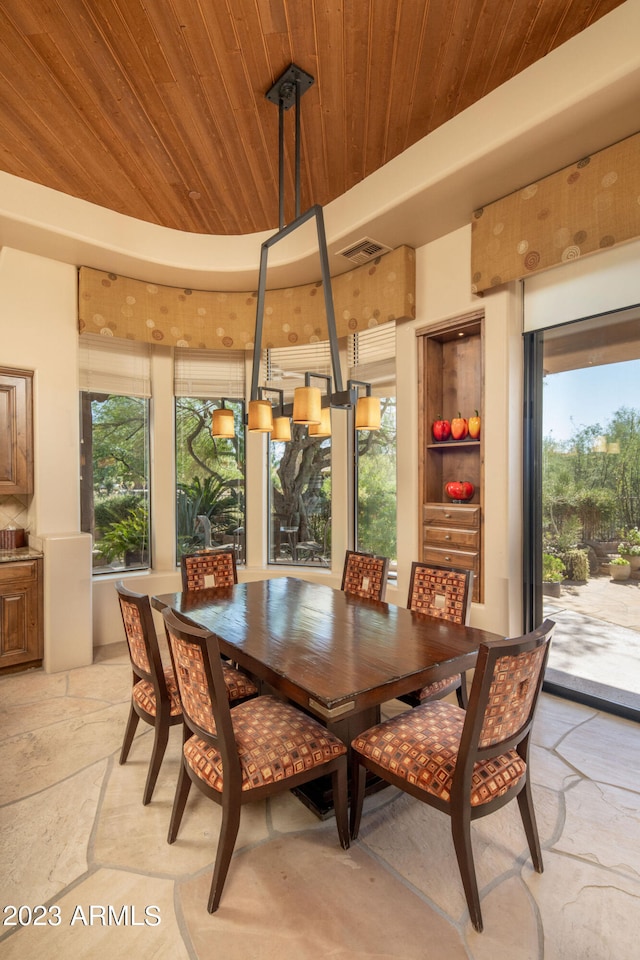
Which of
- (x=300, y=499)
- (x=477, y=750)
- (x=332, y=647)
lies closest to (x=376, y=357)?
(x=300, y=499)

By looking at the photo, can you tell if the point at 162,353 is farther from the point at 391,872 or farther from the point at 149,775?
the point at 391,872

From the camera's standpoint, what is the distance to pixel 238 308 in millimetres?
4387

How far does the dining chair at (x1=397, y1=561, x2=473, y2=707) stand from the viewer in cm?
241

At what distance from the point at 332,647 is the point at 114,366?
11.1 ft

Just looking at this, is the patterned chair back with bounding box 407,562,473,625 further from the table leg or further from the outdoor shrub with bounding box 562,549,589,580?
the outdoor shrub with bounding box 562,549,589,580

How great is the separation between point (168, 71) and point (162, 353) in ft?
7.72

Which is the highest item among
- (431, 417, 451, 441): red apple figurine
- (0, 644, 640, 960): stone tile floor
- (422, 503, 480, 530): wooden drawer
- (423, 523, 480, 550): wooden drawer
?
(431, 417, 451, 441): red apple figurine

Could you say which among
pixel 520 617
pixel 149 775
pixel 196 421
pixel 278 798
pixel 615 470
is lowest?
pixel 278 798

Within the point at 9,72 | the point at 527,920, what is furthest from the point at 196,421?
the point at 527,920

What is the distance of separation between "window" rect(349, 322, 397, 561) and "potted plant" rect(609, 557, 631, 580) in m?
1.59

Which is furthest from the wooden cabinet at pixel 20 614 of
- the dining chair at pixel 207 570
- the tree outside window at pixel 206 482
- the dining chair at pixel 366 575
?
the dining chair at pixel 366 575

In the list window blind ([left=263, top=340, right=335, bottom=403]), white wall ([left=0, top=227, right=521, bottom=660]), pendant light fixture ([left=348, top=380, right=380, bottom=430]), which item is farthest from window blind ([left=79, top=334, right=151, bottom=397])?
pendant light fixture ([left=348, top=380, right=380, bottom=430])

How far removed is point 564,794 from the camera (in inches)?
83.6

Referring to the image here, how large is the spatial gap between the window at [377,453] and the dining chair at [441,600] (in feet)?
3.97
